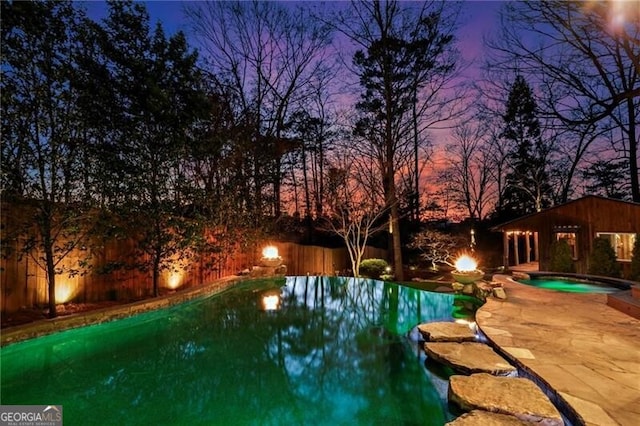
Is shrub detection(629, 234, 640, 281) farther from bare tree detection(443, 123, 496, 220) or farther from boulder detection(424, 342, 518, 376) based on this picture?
bare tree detection(443, 123, 496, 220)

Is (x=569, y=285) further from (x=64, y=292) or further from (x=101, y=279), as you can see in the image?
(x=64, y=292)

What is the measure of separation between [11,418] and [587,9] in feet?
26.5

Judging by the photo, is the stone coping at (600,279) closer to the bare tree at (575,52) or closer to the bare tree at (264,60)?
the bare tree at (575,52)

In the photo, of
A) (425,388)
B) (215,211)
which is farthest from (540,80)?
(215,211)

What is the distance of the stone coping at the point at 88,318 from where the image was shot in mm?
4352

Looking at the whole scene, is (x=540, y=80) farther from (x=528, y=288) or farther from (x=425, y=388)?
(x=425, y=388)

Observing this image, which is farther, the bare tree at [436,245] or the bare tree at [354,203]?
the bare tree at [436,245]

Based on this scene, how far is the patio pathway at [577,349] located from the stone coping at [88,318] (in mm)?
5982

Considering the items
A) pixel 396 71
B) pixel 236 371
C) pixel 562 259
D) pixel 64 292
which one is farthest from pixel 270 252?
pixel 562 259

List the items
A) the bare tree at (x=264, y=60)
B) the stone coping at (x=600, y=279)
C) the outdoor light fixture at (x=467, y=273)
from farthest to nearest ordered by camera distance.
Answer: the bare tree at (x=264, y=60), the stone coping at (x=600, y=279), the outdoor light fixture at (x=467, y=273)

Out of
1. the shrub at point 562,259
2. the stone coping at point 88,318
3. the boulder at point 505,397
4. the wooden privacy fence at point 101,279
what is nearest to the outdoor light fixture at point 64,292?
the wooden privacy fence at point 101,279

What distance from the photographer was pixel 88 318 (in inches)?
208

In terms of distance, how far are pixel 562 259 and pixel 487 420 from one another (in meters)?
11.6

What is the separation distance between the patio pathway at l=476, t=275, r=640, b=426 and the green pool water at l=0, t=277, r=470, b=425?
0.92 meters
